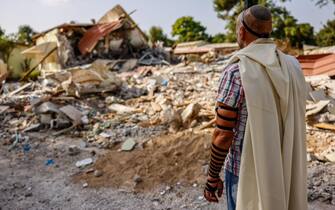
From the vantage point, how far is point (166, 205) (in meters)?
3.37

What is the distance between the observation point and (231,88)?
4.87ft

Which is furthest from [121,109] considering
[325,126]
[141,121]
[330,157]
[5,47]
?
[5,47]

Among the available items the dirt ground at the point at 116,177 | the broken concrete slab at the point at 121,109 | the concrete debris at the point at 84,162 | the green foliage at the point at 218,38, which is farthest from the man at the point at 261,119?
the green foliage at the point at 218,38

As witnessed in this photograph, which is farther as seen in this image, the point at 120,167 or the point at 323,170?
the point at 120,167

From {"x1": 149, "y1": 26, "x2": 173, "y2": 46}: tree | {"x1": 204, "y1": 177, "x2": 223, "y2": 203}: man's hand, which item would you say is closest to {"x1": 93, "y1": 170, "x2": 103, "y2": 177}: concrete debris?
{"x1": 204, "y1": 177, "x2": 223, "y2": 203}: man's hand

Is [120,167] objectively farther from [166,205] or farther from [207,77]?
[207,77]

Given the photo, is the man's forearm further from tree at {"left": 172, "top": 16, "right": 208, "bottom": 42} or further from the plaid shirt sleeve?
tree at {"left": 172, "top": 16, "right": 208, "bottom": 42}

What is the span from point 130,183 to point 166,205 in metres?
0.72

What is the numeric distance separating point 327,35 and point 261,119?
93.0 feet

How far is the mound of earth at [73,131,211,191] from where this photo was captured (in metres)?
3.92

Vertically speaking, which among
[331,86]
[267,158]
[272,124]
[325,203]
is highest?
[272,124]

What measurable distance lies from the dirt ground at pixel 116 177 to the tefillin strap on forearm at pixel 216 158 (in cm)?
171

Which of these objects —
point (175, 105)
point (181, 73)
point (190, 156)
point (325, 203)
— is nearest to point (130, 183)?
point (190, 156)

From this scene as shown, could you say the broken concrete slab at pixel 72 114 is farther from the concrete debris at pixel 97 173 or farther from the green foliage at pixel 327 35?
the green foliage at pixel 327 35
